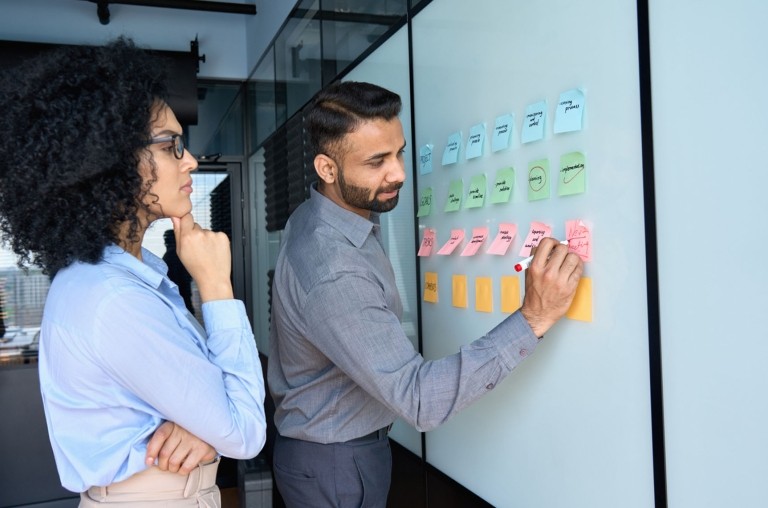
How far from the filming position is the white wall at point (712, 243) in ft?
3.12

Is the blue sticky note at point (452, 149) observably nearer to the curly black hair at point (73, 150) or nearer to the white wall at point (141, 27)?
the curly black hair at point (73, 150)

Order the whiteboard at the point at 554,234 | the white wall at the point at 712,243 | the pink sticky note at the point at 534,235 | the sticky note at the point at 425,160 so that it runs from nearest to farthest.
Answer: the white wall at the point at 712,243, the whiteboard at the point at 554,234, the pink sticky note at the point at 534,235, the sticky note at the point at 425,160

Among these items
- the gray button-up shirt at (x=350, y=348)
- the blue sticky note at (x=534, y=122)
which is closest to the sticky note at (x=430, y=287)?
the gray button-up shirt at (x=350, y=348)

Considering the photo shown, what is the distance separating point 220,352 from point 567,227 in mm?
726

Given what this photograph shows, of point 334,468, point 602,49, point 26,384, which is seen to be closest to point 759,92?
point 602,49

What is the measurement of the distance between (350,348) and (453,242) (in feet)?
2.04

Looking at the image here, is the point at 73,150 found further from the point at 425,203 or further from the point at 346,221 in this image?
the point at 425,203

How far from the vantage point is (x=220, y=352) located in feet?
3.64

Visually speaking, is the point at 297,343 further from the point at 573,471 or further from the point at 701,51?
the point at 701,51

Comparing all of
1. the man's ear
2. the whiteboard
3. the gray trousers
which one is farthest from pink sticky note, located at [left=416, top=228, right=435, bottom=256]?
the gray trousers

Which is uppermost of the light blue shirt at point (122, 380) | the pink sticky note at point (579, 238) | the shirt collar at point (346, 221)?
the shirt collar at point (346, 221)

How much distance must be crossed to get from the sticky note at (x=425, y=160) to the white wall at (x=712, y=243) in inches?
34.8

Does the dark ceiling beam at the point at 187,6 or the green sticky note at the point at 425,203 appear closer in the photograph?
the green sticky note at the point at 425,203

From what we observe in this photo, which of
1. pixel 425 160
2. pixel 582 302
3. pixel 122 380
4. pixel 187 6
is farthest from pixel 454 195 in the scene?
pixel 187 6
